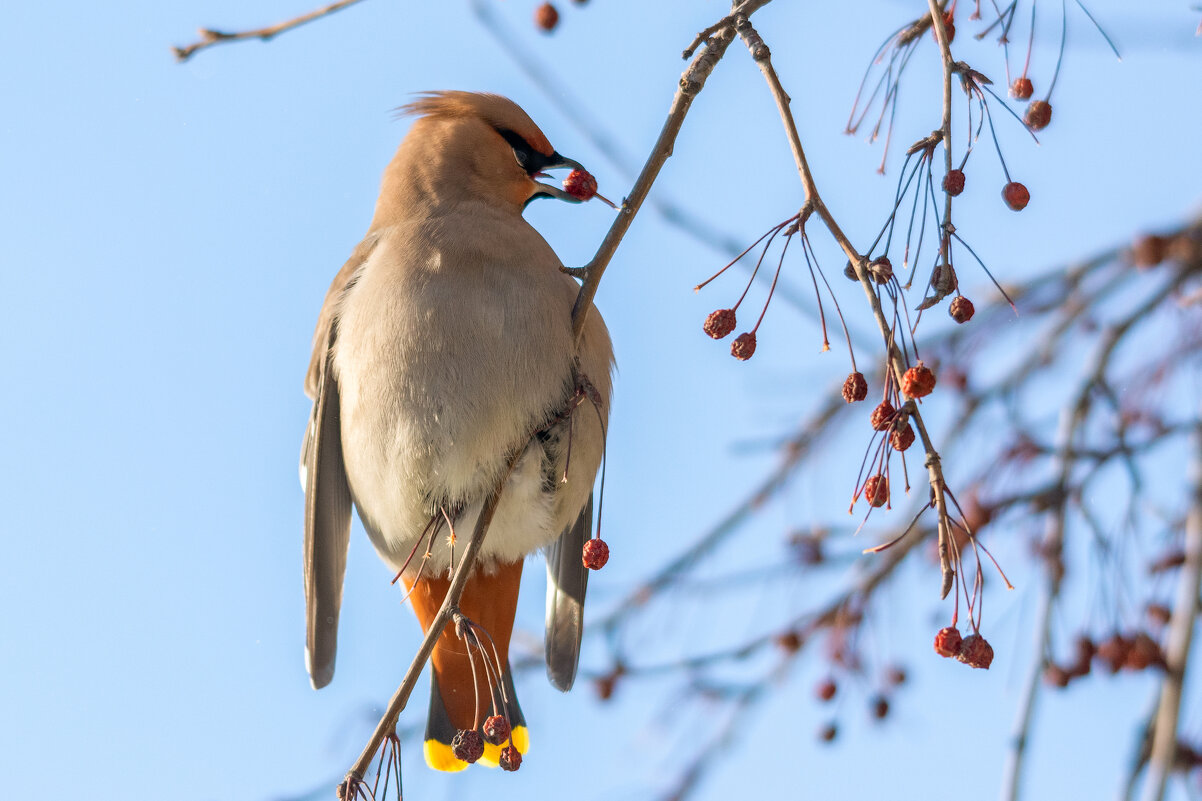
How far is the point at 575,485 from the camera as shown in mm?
3018

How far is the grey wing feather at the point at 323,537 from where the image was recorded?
3.15 metres

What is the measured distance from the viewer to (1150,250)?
2.92 m

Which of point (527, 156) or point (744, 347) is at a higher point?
point (527, 156)

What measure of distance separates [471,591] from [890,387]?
1.52m

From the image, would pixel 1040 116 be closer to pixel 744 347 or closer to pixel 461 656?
pixel 744 347

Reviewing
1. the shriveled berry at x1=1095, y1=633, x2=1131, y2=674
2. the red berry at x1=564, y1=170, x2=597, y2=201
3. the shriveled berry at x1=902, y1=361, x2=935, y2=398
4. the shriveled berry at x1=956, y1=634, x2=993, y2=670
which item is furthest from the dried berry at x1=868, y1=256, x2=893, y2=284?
the shriveled berry at x1=1095, y1=633, x2=1131, y2=674

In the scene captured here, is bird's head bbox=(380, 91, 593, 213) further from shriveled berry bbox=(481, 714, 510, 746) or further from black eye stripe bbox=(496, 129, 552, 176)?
shriveled berry bbox=(481, 714, 510, 746)

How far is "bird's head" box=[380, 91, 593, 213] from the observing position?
339cm

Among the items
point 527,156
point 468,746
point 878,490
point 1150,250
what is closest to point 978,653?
point 878,490

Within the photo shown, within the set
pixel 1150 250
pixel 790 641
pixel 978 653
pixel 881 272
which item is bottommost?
pixel 790 641

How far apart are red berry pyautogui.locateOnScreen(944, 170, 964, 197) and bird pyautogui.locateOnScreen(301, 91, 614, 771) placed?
89cm

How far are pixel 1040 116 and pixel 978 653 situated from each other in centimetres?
110

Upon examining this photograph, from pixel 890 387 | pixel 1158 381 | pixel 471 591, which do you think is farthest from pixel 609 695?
pixel 890 387

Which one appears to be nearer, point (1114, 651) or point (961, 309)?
point (961, 309)
